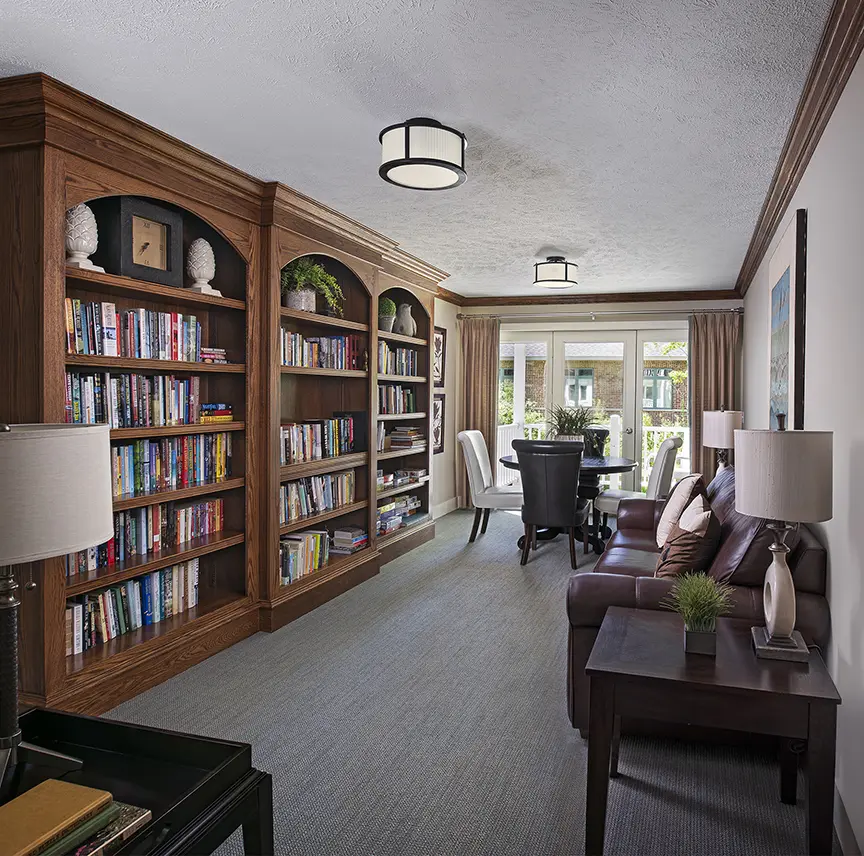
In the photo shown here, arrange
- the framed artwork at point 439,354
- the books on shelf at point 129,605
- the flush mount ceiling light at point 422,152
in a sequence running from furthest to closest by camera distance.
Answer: the framed artwork at point 439,354
the books on shelf at point 129,605
the flush mount ceiling light at point 422,152

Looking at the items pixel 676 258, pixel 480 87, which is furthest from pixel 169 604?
pixel 676 258

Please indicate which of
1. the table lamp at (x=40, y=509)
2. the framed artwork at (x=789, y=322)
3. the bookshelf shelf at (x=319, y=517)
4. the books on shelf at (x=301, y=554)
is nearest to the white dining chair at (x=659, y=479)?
the framed artwork at (x=789, y=322)

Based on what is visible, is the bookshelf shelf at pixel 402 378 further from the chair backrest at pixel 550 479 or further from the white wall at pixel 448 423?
the white wall at pixel 448 423

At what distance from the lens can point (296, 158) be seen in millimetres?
3482

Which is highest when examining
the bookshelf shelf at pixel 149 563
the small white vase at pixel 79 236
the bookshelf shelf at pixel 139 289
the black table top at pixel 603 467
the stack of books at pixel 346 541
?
the small white vase at pixel 79 236

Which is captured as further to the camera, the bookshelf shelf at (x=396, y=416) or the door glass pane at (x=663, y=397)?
the door glass pane at (x=663, y=397)

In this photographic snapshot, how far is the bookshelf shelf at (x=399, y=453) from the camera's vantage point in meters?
5.86

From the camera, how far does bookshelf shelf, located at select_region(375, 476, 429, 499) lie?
5.83 metres

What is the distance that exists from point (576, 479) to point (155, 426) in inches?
130

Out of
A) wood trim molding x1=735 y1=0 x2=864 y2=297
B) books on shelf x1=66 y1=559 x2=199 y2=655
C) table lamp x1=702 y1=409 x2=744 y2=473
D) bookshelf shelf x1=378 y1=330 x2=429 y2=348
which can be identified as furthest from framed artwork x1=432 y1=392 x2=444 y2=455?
books on shelf x1=66 y1=559 x2=199 y2=655

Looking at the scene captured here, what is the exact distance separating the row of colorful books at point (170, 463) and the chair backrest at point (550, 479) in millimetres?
2487

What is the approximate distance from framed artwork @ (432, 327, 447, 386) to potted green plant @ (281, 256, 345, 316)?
3.09m

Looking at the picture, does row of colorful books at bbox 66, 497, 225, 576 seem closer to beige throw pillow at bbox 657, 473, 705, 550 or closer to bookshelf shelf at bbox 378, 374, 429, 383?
bookshelf shelf at bbox 378, 374, 429, 383

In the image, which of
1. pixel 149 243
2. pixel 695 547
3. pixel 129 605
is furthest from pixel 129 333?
pixel 695 547
